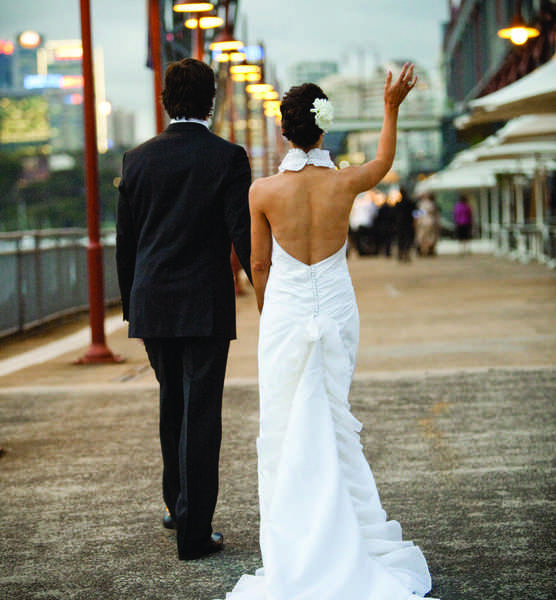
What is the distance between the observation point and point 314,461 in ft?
12.9

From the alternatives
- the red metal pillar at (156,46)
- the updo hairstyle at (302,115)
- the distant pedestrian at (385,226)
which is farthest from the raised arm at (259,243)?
the distant pedestrian at (385,226)

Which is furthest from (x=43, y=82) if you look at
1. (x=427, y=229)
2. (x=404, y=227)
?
(x=404, y=227)

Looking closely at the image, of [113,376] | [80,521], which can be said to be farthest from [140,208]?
[113,376]

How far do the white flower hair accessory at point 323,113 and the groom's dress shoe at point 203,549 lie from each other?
187 cm

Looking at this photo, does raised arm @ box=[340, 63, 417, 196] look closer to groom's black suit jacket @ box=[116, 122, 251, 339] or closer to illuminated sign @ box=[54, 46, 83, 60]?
groom's black suit jacket @ box=[116, 122, 251, 339]

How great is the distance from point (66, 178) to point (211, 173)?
404ft

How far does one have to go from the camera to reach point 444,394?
8.16 meters

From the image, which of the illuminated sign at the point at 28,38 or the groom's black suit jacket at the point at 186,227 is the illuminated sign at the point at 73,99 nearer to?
the illuminated sign at the point at 28,38

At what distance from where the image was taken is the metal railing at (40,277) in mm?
14156

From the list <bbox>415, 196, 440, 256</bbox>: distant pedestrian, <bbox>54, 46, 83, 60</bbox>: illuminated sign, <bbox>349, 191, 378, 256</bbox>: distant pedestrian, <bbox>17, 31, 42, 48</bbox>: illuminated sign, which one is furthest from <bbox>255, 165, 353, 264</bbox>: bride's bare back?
<bbox>54, 46, 83, 60</bbox>: illuminated sign

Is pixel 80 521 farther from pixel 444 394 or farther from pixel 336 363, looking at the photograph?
pixel 444 394

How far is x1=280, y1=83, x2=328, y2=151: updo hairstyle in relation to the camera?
4.13 meters

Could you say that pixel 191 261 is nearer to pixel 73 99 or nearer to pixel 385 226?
pixel 385 226

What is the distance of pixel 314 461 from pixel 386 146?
126cm
